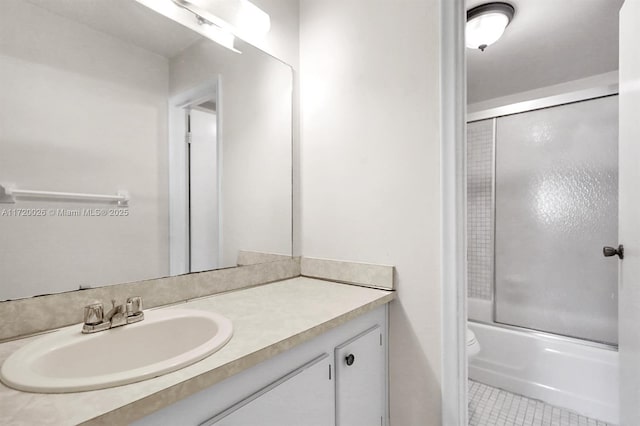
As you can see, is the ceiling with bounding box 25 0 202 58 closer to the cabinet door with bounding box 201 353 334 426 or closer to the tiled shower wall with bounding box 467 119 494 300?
the cabinet door with bounding box 201 353 334 426

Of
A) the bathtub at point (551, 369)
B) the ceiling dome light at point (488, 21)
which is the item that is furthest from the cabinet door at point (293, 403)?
the ceiling dome light at point (488, 21)

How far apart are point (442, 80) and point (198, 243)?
1.07 meters

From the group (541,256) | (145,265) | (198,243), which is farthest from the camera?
(541,256)

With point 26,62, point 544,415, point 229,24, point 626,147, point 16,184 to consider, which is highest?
point 229,24

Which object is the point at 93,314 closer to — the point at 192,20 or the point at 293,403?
the point at 293,403

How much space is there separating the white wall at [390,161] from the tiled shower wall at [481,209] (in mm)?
A: 1587

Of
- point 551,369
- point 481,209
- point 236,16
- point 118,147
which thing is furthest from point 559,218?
point 118,147

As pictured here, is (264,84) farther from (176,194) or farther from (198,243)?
(198,243)

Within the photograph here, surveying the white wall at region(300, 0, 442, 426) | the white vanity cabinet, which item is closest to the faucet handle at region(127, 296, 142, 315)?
the white vanity cabinet

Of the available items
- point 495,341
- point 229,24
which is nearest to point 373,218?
point 229,24

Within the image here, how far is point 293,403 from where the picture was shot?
81 cm

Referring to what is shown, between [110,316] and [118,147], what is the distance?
50cm

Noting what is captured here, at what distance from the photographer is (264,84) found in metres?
1.43

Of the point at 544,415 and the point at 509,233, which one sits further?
the point at 509,233
